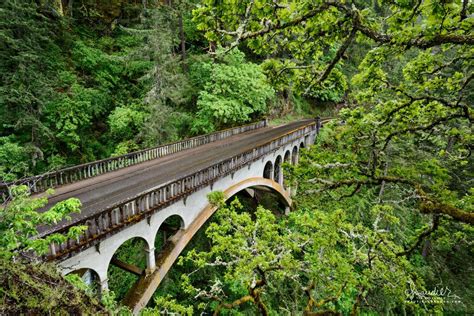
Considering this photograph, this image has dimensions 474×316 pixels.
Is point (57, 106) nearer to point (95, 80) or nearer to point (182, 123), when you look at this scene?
point (95, 80)

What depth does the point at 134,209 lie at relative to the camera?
25.1 feet

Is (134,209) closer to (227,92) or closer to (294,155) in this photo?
(227,92)

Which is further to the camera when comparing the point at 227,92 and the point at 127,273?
the point at 227,92

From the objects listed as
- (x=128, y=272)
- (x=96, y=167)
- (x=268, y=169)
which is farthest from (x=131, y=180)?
(x=268, y=169)

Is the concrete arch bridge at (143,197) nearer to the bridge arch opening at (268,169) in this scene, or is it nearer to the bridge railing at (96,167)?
the bridge railing at (96,167)

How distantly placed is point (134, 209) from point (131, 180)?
367cm

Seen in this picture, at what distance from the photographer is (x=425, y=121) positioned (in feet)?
21.2

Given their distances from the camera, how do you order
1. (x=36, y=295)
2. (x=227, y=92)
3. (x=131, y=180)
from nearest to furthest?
1. (x=36, y=295)
2. (x=131, y=180)
3. (x=227, y=92)

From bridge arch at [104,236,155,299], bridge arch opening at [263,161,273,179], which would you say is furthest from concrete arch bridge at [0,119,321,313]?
bridge arch at [104,236,155,299]

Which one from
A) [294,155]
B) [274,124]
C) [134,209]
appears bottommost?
[294,155]

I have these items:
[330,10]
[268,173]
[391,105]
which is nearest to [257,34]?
[330,10]

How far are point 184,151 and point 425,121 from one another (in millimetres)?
13310

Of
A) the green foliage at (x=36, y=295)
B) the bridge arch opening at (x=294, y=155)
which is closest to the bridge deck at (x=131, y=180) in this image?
the green foliage at (x=36, y=295)

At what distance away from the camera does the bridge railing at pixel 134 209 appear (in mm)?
5961
